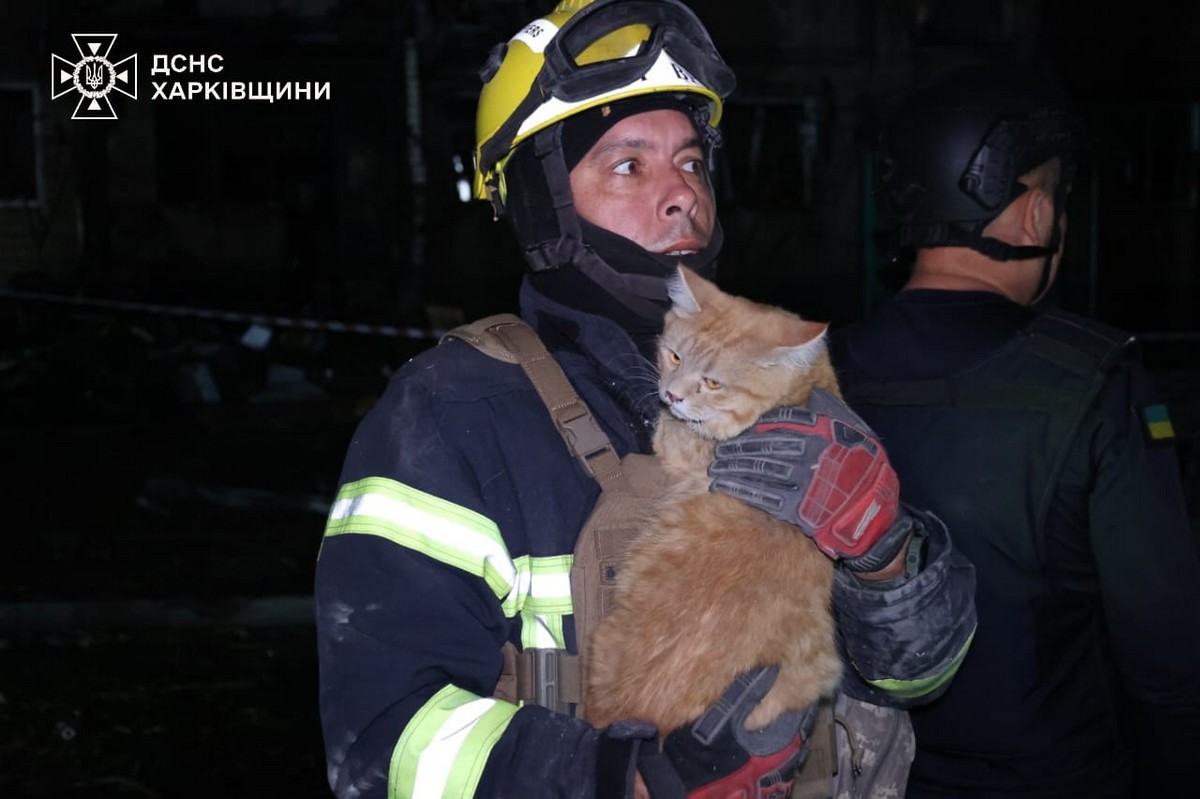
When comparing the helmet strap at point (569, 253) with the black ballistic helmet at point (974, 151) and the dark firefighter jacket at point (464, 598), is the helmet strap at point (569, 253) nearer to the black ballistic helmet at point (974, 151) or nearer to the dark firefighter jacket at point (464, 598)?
the dark firefighter jacket at point (464, 598)

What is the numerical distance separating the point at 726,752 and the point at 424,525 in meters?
0.66

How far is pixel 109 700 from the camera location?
20.6 feet

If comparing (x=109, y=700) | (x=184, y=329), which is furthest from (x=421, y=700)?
(x=184, y=329)

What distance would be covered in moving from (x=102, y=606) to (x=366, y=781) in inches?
235

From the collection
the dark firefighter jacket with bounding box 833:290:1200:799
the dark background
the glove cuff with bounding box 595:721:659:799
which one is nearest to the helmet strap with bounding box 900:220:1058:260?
the dark firefighter jacket with bounding box 833:290:1200:799

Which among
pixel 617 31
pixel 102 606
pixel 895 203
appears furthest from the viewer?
pixel 102 606

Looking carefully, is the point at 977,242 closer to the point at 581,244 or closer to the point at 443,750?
the point at 581,244

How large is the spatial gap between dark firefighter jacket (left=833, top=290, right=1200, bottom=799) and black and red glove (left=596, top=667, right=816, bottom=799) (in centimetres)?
78

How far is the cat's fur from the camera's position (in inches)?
84.8

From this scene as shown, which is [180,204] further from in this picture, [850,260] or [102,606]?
[102,606]

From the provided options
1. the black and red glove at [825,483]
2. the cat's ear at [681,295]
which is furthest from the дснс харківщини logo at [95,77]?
the black and red glove at [825,483]

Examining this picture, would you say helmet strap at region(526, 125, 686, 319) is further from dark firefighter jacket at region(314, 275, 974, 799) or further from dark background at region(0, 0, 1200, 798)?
dark background at region(0, 0, 1200, 798)

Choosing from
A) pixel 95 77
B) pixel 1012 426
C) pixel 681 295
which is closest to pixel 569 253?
pixel 681 295

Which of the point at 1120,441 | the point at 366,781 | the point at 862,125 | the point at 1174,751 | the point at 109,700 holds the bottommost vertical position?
the point at 109,700
